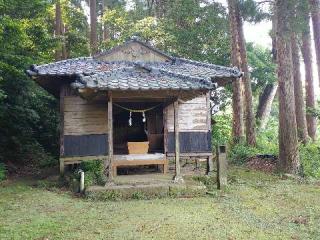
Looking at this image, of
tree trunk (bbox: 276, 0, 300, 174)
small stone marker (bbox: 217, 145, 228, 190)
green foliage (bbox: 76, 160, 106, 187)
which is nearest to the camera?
green foliage (bbox: 76, 160, 106, 187)

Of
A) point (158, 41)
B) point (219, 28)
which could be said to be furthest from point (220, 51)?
point (158, 41)

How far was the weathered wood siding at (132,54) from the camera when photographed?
1527 centimetres

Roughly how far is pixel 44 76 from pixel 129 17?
17.8 metres

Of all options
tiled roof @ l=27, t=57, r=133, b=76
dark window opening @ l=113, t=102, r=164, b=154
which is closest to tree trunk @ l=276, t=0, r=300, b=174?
dark window opening @ l=113, t=102, r=164, b=154

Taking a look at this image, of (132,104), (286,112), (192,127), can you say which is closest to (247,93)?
(286,112)

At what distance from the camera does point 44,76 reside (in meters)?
12.8

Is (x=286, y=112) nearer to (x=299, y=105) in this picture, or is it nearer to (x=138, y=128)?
(x=138, y=128)

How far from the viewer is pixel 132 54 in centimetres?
1539

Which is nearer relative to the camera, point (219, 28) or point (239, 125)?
point (239, 125)

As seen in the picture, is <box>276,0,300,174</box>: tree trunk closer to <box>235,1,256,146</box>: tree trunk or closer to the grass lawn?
the grass lawn

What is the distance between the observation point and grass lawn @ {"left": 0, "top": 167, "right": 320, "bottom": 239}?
7.12m

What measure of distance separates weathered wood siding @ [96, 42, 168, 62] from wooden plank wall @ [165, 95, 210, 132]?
107 inches

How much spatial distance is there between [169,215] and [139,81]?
14.1 ft

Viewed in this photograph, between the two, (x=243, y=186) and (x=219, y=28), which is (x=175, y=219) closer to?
(x=243, y=186)
